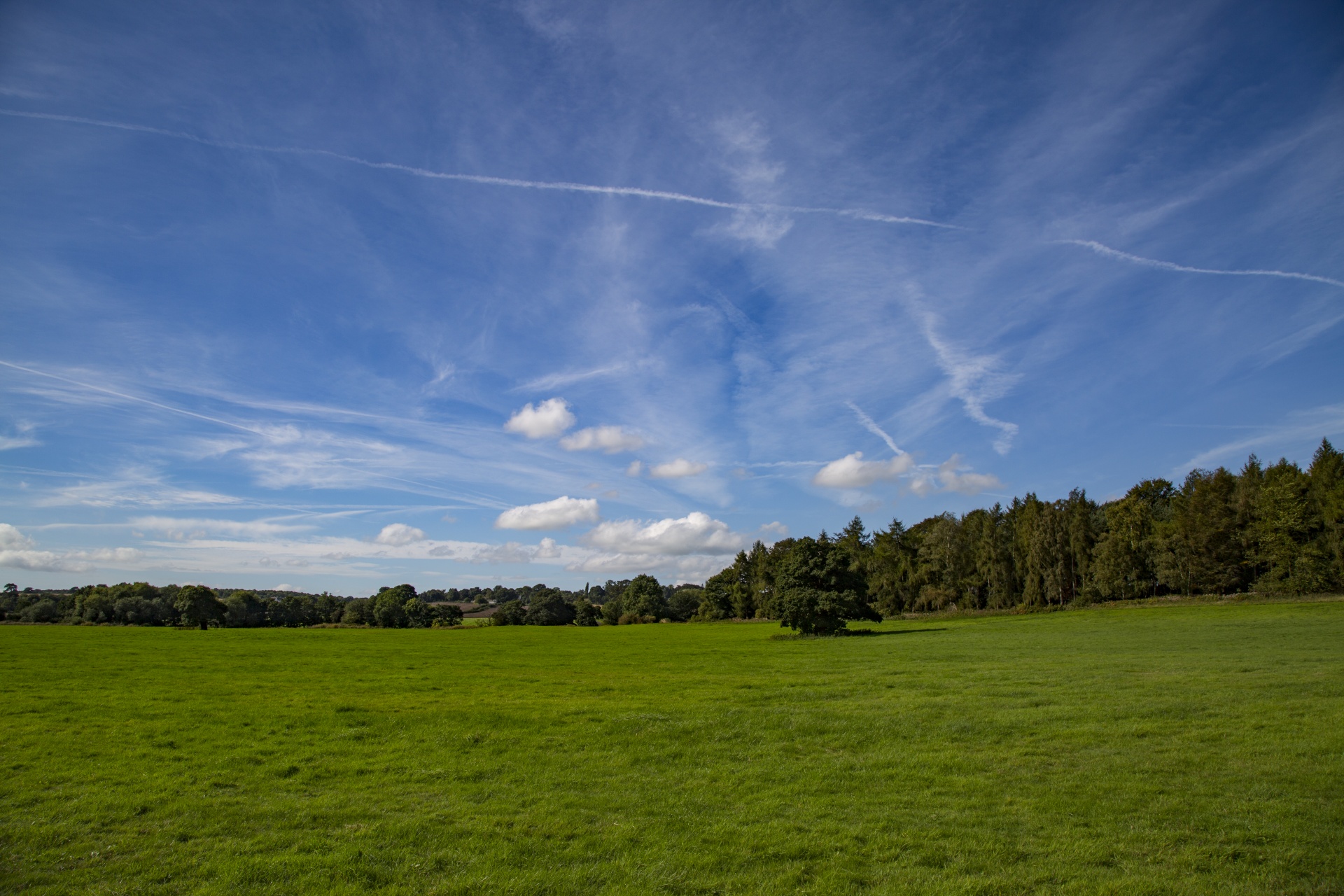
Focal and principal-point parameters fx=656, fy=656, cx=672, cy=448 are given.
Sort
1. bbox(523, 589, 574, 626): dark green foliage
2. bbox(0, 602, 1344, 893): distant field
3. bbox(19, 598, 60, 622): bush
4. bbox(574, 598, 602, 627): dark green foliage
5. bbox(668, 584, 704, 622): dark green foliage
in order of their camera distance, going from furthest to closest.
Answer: bbox(668, 584, 704, 622): dark green foliage → bbox(523, 589, 574, 626): dark green foliage → bbox(574, 598, 602, 627): dark green foliage → bbox(19, 598, 60, 622): bush → bbox(0, 602, 1344, 893): distant field

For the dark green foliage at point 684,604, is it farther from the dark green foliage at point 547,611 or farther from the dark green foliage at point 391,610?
the dark green foliage at point 391,610

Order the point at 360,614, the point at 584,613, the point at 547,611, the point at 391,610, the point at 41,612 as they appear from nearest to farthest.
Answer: the point at 41,612 → the point at 391,610 → the point at 360,614 → the point at 584,613 → the point at 547,611

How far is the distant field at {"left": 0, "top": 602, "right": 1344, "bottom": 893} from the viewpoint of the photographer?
916cm

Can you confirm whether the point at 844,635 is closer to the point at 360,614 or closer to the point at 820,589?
the point at 820,589

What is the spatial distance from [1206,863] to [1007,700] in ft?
42.2

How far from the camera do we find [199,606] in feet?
305

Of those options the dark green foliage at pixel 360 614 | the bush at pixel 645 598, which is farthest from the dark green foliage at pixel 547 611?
the dark green foliage at pixel 360 614

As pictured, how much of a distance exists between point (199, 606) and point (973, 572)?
124747mm

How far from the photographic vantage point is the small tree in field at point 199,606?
91625 mm

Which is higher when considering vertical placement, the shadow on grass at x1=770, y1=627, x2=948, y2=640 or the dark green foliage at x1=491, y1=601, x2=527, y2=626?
the shadow on grass at x1=770, y1=627, x2=948, y2=640

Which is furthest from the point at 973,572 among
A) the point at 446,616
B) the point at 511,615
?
the point at 446,616

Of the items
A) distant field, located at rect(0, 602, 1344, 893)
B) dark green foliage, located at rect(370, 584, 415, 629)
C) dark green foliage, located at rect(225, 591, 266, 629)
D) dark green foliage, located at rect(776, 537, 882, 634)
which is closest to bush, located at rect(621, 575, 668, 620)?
dark green foliage, located at rect(370, 584, 415, 629)

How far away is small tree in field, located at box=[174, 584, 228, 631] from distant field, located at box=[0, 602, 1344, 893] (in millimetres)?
74895

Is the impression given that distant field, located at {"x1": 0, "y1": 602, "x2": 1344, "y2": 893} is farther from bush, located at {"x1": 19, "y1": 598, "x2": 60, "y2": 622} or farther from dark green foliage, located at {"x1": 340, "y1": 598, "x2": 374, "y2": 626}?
bush, located at {"x1": 19, "y1": 598, "x2": 60, "y2": 622}
